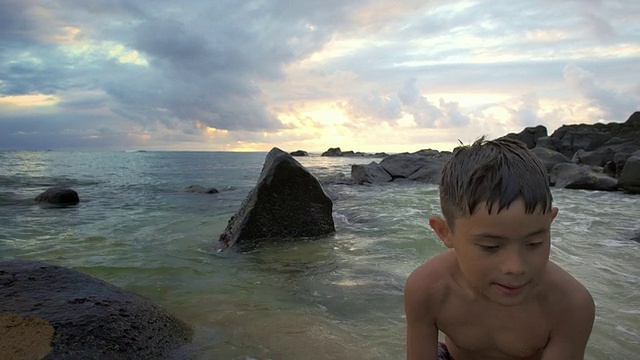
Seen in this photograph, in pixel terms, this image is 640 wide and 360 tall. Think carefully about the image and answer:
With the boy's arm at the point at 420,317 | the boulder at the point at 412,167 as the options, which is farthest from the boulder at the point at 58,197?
the boulder at the point at 412,167

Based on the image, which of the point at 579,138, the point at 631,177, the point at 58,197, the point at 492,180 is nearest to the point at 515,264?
the point at 492,180

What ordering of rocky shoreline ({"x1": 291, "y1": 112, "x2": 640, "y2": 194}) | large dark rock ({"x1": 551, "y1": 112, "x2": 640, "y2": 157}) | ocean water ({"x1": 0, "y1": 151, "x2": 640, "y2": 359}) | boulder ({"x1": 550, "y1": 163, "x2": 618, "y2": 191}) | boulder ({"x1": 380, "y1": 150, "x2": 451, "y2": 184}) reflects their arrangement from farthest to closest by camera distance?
large dark rock ({"x1": 551, "y1": 112, "x2": 640, "y2": 157}) < boulder ({"x1": 380, "y1": 150, "x2": 451, "y2": 184}) < rocky shoreline ({"x1": 291, "y1": 112, "x2": 640, "y2": 194}) < boulder ({"x1": 550, "y1": 163, "x2": 618, "y2": 191}) < ocean water ({"x1": 0, "y1": 151, "x2": 640, "y2": 359})

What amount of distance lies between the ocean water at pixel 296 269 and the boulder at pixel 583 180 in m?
5.36

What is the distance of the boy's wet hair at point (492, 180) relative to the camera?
178cm

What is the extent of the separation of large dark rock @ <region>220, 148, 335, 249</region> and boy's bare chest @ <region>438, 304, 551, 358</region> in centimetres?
497

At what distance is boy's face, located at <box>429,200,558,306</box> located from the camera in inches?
68.6

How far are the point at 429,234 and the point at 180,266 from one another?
4.19 m

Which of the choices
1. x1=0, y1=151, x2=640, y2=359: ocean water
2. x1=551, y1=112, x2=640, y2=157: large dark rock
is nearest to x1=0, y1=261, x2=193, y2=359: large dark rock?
x1=0, y1=151, x2=640, y2=359: ocean water

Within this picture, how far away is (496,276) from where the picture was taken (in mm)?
1799

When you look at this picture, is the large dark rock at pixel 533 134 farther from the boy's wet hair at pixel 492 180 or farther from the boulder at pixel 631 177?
the boy's wet hair at pixel 492 180

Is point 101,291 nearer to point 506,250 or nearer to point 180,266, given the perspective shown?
point 180,266

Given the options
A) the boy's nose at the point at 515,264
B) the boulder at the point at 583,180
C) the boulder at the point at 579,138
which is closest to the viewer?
the boy's nose at the point at 515,264

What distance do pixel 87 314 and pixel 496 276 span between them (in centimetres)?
249

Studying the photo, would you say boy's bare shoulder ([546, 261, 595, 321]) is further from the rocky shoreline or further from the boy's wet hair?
the rocky shoreline
